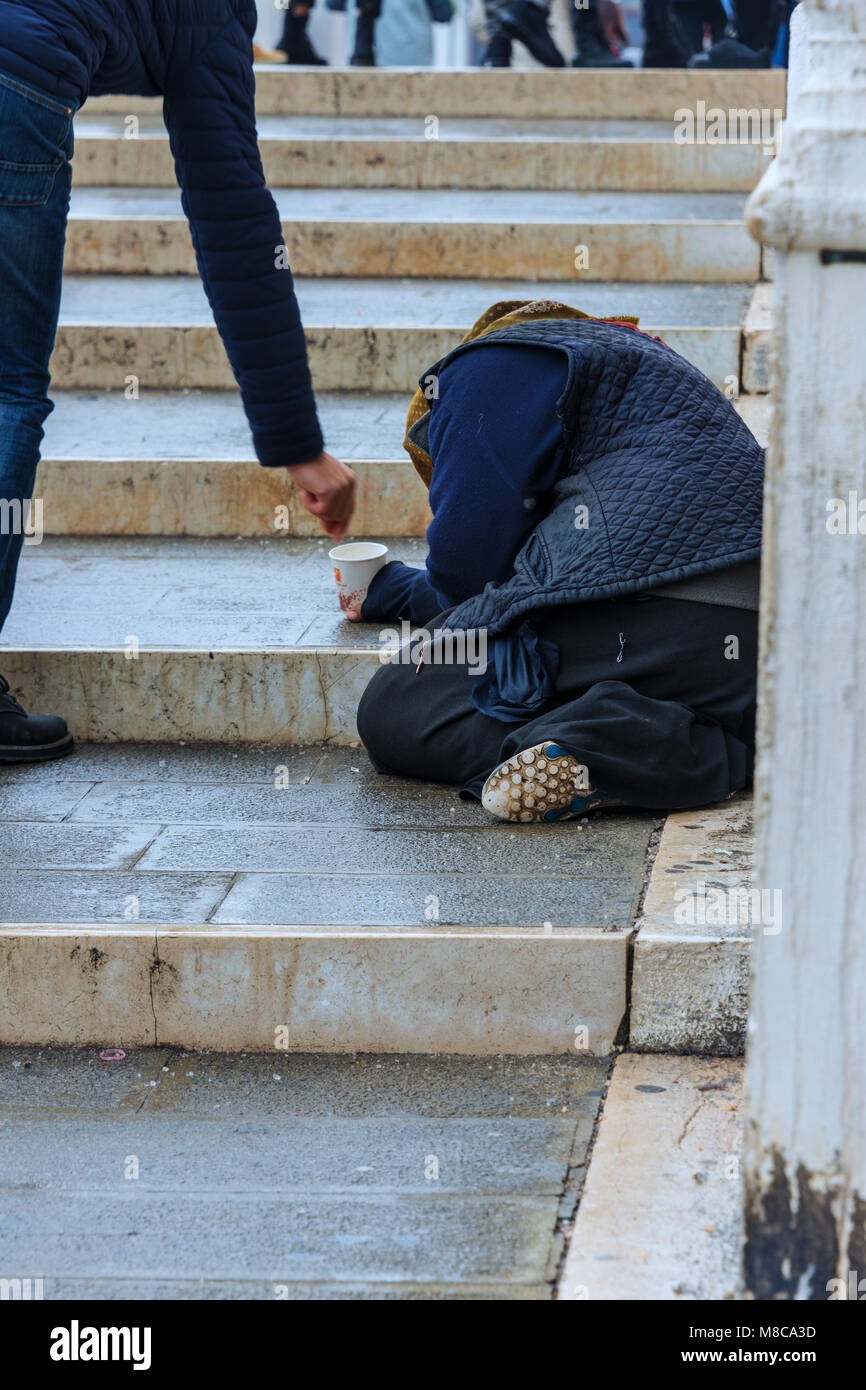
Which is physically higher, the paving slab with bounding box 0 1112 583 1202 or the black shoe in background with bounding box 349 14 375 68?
the black shoe in background with bounding box 349 14 375 68

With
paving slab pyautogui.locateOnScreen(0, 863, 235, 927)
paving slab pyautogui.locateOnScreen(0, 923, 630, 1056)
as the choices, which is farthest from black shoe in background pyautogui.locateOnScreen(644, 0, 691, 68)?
paving slab pyautogui.locateOnScreen(0, 923, 630, 1056)

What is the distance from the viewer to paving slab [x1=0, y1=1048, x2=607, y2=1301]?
212 cm

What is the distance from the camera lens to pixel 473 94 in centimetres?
820

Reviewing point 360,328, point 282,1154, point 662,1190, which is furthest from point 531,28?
point 662,1190

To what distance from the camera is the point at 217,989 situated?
106 inches

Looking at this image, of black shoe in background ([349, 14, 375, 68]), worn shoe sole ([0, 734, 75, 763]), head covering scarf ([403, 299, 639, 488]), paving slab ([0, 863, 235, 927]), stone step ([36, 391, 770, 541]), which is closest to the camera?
paving slab ([0, 863, 235, 927])

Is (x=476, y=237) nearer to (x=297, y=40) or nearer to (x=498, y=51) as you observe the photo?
(x=498, y=51)

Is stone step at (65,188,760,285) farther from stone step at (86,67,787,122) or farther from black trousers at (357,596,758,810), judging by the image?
black trousers at (357,596,758,810)

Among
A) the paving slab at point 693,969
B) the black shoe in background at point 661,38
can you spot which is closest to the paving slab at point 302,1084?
the paving slab at point 693,969

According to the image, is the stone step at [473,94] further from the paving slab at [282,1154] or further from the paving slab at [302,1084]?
the paving slab at [282,1154]

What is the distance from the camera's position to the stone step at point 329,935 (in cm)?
263

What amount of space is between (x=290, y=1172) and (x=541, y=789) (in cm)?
94

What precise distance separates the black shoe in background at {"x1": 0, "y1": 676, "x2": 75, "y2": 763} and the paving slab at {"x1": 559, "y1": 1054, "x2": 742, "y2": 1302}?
63.5 inches

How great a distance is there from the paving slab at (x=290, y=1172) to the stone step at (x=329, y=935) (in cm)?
6
